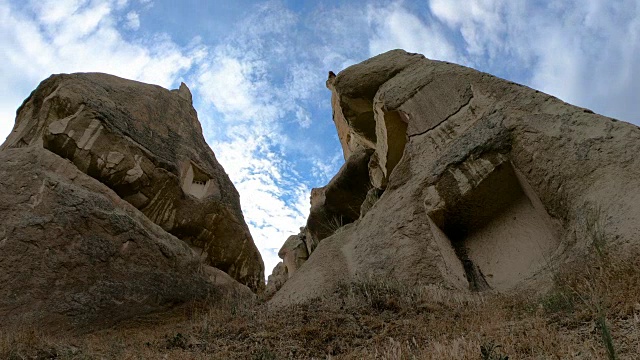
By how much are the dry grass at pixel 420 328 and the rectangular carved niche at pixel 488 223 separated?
1.19 metres

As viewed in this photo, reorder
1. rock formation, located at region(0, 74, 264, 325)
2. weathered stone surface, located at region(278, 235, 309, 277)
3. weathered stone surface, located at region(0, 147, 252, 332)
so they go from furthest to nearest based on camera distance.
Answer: weathered stone surface, located at region(278, 235, 309, 277) → rock formation, located at region(0, 74, 264, 325) → weathered stone surface, located at region(0, 147, 252, 332)

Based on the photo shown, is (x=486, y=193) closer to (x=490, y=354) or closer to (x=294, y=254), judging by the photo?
(x=490, y=354)

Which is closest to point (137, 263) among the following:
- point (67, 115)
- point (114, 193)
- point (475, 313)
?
point (114, 193)

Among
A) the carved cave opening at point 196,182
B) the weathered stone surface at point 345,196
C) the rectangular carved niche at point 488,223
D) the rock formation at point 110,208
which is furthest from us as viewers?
the weathered stone surface at point 345,196

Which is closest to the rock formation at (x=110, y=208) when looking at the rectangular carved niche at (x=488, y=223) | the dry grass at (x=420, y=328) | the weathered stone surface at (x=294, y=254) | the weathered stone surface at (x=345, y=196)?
the dry grass at (x=420, y=328)

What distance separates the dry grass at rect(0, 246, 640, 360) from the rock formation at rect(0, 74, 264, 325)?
128cm

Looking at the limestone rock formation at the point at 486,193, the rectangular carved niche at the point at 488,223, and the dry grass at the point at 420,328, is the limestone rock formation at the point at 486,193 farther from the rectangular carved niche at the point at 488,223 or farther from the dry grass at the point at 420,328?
the dry grass at the point at 420,328

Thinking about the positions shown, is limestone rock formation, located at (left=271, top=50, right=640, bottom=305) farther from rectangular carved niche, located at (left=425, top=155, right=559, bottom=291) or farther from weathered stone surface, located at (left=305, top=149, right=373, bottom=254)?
weathered stone surface, located at (left=305, top=149, right=373, bottom=254)

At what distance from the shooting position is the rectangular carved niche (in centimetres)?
892

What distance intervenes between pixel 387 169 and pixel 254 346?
29.5 ft

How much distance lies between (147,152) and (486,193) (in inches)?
311

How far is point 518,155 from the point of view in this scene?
29.9 ft

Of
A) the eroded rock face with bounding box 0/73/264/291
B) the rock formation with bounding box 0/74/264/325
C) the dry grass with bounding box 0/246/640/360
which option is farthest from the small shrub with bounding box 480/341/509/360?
the eroded rock face with bounding box 0/73/264/291

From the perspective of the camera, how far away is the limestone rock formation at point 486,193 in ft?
25.5
